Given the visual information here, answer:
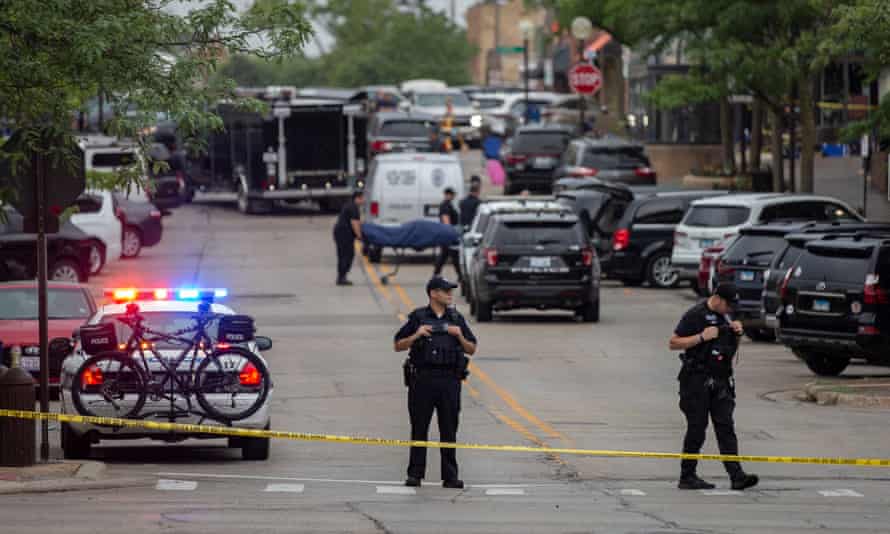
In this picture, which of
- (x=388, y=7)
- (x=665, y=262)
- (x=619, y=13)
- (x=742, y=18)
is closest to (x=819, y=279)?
(x=665, y=262)

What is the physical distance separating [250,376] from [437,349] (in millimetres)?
2233

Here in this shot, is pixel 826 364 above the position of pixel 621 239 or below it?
below

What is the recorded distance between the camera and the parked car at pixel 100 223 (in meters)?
39.7

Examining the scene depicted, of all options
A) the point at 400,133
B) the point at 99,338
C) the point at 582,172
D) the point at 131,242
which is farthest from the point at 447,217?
the point at 99,338

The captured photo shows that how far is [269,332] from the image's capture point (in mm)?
30578

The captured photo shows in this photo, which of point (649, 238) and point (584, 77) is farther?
point (584, 77)

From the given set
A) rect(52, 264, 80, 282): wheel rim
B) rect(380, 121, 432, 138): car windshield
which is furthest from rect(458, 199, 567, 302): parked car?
rect(380, 121, 432, 138): car windshield

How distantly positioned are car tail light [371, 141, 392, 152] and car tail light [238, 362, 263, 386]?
146 ft

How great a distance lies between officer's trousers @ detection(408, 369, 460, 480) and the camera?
49.7 ft

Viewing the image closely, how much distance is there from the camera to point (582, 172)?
173 ft

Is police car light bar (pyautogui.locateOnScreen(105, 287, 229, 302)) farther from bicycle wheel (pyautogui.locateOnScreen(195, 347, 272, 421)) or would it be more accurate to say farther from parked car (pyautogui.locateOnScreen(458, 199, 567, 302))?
parked car (pyautogui.locateOnScreen(458, 199, 567, 302))

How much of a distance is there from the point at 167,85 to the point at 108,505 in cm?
386

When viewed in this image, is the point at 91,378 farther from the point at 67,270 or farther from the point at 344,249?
the point at 344,249

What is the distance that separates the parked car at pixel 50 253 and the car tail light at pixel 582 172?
17.9m
